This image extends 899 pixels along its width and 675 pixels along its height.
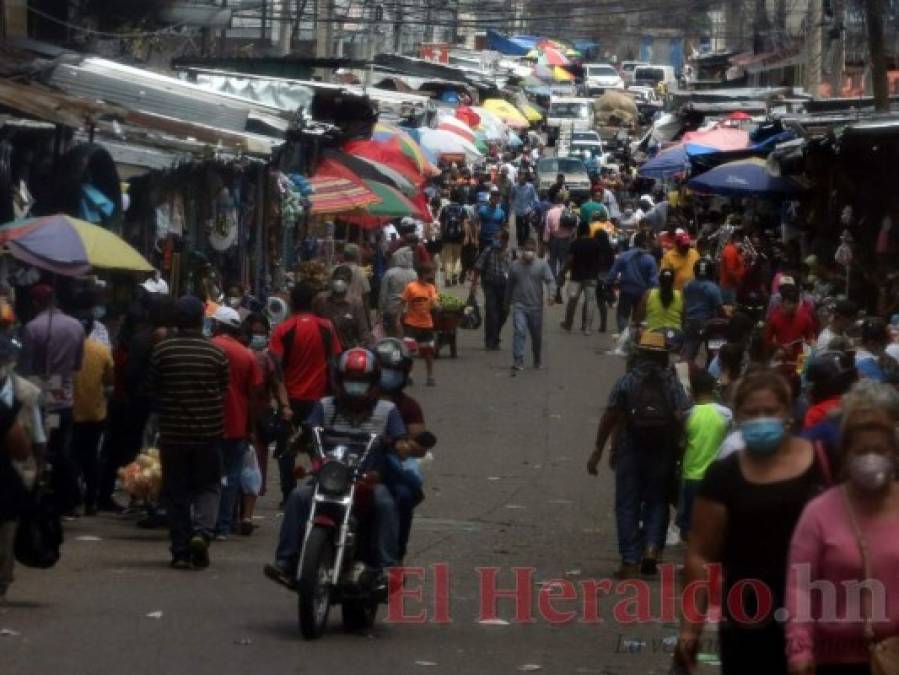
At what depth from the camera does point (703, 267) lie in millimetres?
22031

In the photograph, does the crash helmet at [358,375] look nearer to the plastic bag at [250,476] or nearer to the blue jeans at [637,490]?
the blue jeans at [637,490]

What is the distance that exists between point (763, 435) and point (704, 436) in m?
4.93

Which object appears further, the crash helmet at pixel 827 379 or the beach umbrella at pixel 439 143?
the beach umbrella at pixel 439 143

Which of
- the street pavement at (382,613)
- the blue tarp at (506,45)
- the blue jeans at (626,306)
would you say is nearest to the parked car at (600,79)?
the blue tarp at (506,45)

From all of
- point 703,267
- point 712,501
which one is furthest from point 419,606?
point 703,267

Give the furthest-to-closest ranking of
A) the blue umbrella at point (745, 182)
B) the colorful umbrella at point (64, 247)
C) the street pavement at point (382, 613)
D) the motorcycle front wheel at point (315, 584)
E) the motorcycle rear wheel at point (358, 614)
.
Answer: the blue umbrella at point (745, 182) → the colorful umbrella at point (64, 247) → the motorcycle rear wheel at point (358, 614) → the motorcycle front wheel at point (315, 584) → the street pavement at point (382, 613)

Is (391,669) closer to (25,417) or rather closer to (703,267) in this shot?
(25,417)

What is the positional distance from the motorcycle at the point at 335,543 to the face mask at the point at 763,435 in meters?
3.37

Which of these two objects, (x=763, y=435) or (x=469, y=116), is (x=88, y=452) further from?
(x=469, y=116)

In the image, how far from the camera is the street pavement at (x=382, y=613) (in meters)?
9.41

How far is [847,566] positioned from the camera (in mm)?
5918

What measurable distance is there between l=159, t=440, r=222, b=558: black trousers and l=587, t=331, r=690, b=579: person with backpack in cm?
230

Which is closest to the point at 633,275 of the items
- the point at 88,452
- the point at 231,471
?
the point at 88,452

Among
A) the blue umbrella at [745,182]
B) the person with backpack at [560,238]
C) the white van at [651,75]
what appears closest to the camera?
the blue umbrella at [745,182]
